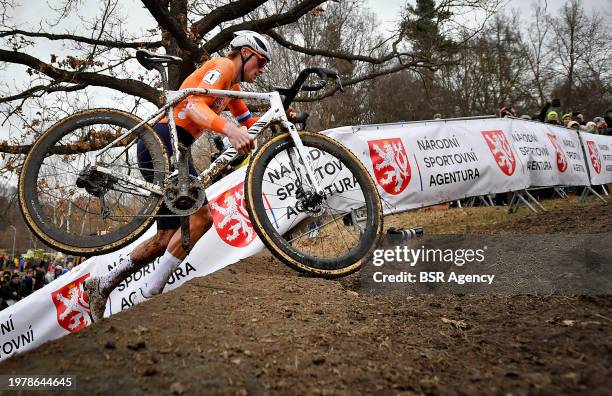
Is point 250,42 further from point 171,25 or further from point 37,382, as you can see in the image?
point 171,25

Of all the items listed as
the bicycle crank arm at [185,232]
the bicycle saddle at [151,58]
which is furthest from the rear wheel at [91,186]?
the bicycle saddle at [151,58]

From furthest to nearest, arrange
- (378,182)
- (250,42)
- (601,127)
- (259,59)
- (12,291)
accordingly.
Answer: (601,127) → (12,291) → (378,182) → (259,59) → (250,42)

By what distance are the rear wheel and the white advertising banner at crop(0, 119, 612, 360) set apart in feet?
4.56

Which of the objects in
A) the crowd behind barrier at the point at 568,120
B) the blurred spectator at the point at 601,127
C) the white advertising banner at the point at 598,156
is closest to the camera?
the white advertising banner at the point at 598,156

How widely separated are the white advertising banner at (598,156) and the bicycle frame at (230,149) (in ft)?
29.8

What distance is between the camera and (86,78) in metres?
8.58

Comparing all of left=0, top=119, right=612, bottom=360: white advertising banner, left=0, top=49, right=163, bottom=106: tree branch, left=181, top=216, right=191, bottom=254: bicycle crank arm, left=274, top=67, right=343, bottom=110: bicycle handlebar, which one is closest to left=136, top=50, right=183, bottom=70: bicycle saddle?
left=274, top=67, right=343, bottom=110: bicycle handlebar

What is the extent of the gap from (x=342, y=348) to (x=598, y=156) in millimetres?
10870

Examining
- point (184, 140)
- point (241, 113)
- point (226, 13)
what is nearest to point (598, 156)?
point (226, 13)

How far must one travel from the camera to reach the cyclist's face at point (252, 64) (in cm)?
348

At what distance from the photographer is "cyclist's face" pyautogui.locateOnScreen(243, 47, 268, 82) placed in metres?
3.48

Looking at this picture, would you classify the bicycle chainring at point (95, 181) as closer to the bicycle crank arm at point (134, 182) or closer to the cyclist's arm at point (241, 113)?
the bicycle crank arm at point (134, 182)

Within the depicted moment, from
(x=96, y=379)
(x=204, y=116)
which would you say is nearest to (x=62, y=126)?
(x=204, y=116)

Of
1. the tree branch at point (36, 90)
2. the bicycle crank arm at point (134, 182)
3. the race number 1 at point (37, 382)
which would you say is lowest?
the race number 1 at point (37, 382)
